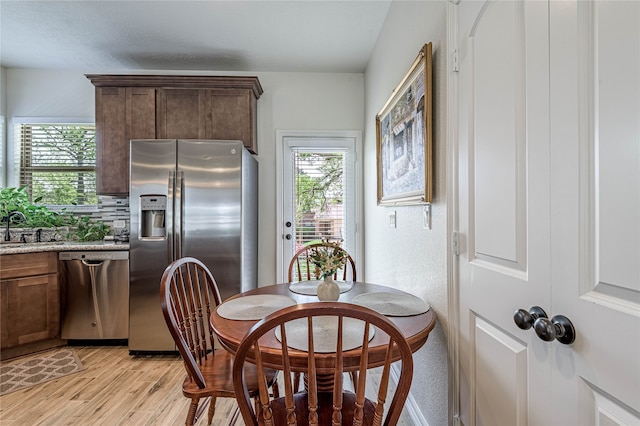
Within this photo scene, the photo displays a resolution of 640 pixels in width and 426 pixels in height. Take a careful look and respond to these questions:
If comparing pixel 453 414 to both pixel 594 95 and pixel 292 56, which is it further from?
pixel 292 56

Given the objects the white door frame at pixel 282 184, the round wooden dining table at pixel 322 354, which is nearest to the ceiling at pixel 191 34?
the white door frame at pixel 282 184

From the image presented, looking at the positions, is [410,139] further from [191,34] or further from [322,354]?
[191,34]

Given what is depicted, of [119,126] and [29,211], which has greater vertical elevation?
[119,126]

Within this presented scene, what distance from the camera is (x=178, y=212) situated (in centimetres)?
246

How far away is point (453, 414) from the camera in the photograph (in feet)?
Result: 4.14

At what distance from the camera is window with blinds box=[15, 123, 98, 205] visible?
320 cm

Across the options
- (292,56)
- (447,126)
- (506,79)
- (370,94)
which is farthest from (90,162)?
(506,79)

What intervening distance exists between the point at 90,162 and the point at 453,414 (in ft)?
12.6

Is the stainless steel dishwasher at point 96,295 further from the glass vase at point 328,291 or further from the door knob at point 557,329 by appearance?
the door knob at point 557,329

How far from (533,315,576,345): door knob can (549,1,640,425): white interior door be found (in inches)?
0.5

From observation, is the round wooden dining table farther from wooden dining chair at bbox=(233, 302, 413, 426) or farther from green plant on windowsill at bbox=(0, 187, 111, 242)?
green plant on windowsill at bbox=(0, 187, 111, 242)

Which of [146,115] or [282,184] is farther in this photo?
[282,184]

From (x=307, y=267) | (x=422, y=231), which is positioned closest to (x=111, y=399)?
(x=307, y=267)

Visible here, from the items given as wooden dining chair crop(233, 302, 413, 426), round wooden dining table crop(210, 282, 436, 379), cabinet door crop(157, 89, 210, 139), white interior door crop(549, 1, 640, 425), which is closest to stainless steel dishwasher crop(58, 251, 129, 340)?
cabinet door crop(157, 89, 210, 139)
